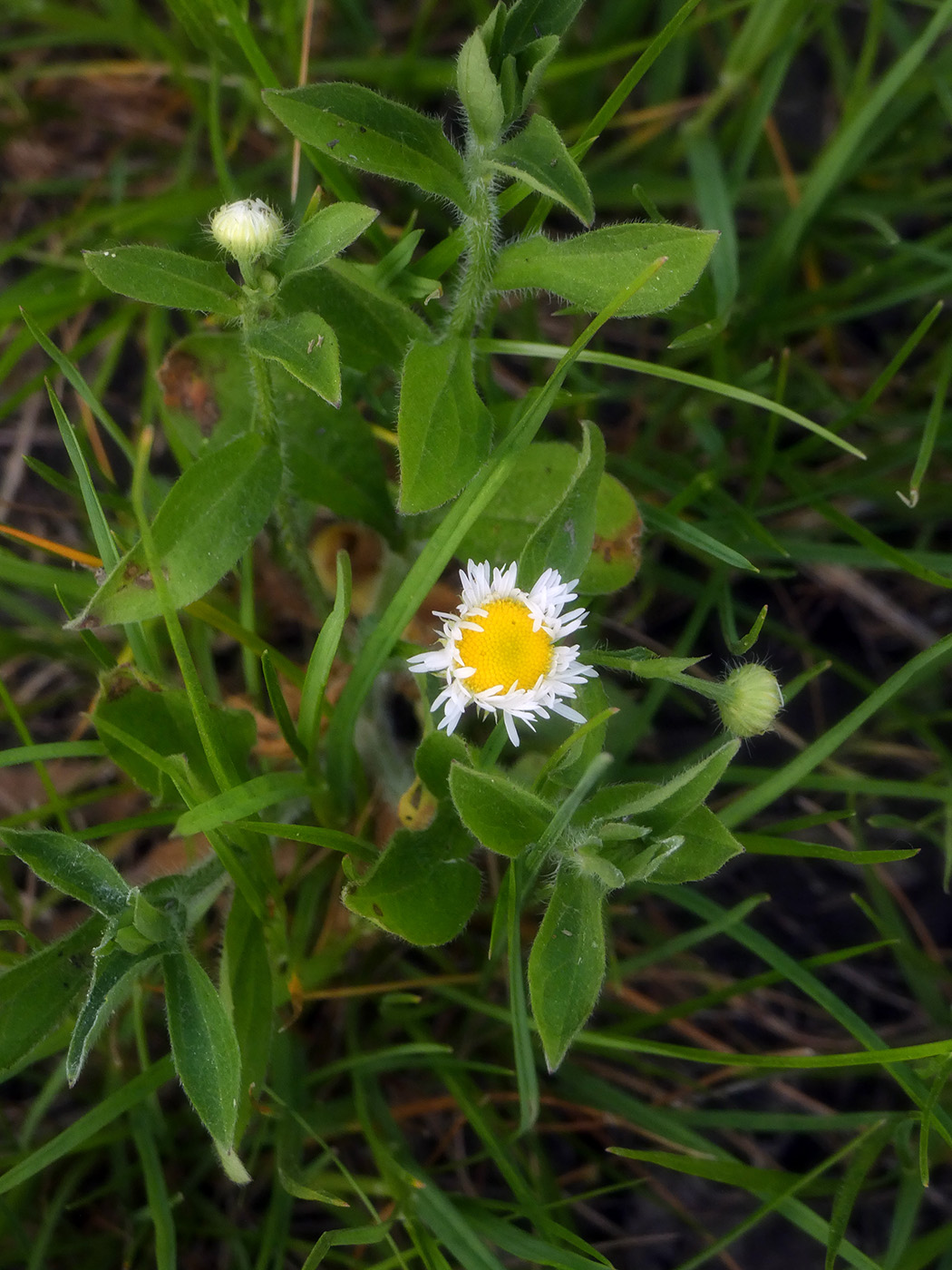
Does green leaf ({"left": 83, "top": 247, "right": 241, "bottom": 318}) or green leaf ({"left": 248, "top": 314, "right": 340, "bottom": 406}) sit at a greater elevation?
green leaf ({"left": 83, "top": 247, "right": 241, "bottom": 318})

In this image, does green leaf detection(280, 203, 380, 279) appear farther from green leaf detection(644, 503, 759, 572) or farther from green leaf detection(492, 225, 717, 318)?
green leaf detection(644, 503, 759, 572)

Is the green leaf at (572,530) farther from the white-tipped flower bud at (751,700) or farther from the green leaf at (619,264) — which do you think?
the white-tipped flower bud at (751,700)

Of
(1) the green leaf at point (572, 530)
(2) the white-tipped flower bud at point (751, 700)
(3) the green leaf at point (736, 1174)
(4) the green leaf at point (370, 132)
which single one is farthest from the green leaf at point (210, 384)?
(3) the green leaf at point (736, 1174)

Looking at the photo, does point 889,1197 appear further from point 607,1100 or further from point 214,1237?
point 214,1237

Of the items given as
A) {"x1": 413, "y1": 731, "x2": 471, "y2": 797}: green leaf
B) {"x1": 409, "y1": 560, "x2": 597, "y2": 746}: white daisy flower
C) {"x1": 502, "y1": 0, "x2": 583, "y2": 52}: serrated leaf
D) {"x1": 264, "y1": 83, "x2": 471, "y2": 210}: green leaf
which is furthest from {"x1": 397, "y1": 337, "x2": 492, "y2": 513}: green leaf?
{"x1": 502, "y1": 0, "x2": 583, "y2": 52}: serrated leaf

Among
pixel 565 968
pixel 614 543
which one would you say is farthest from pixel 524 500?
pixel 565 968

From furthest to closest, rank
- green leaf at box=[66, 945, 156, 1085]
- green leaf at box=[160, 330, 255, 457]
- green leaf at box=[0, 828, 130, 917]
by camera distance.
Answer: green leaf at box=[160, 330, 255, 457] < green leaf at box=[0, 828, 130, 917] < green leaf at box=[66, 945, 156, 1085]

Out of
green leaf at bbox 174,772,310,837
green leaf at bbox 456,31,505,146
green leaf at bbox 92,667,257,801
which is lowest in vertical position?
green leaf at bbox 174,772,310,837
